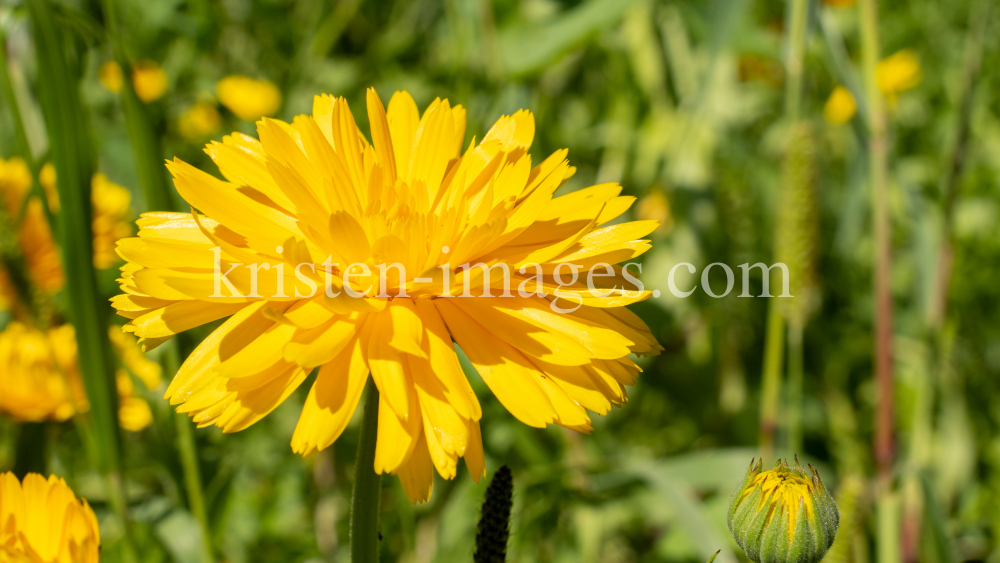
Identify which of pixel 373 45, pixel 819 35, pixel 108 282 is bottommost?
pixel 108 282

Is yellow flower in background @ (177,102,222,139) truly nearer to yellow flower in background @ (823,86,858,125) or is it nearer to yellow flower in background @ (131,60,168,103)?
yellow flower in background @ (131,60,168,103)

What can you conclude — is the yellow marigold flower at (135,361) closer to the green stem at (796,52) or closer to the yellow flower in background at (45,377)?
the yellow flower in background at (45,377)

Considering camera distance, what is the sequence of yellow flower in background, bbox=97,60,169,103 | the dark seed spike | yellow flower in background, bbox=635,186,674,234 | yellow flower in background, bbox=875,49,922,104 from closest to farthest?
the dark seed spike, yellow flower in background, bbox=635,186,674,234, yellow flower in background, bbox=97,60,169,103, yellow flower in background, bbox=875,49,922,104

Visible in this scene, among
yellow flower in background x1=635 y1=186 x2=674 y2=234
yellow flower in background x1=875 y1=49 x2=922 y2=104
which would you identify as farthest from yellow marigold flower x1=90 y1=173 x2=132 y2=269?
yellow flower in background x1=875 y1=49 x2=922 y2=104

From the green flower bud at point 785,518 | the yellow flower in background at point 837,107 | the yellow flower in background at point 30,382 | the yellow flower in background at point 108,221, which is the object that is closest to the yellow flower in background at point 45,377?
the yellow flower in background at point 30,382

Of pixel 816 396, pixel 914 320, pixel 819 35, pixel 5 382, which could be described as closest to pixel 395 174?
pixel 5 382

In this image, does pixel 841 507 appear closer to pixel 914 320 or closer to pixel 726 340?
pixel 726 340

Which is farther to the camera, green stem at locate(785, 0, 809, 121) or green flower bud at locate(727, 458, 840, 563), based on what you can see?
green stem at locate(785, 0, 809, 121)
